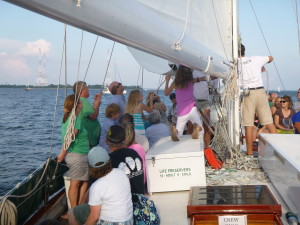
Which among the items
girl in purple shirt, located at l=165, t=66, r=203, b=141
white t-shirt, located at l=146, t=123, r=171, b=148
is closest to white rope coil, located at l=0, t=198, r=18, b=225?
girl in purple shirt, located at l=165, t=66, r=203, b=141

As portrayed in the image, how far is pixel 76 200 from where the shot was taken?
3.75 meters

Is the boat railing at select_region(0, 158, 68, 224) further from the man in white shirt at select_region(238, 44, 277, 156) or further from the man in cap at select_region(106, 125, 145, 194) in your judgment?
the man in white shirt at select_region(238, 44, 277, 156)

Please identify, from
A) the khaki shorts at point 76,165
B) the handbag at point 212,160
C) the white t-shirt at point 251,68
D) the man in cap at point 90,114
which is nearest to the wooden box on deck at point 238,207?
the khaki shorts at point 76,165

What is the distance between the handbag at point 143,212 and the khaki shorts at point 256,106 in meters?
2.75

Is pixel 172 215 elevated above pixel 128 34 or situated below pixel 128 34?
below

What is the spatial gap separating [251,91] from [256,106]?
0.75 feet

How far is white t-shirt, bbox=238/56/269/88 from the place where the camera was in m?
5.22

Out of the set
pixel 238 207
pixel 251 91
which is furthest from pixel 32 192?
pixel 251 91

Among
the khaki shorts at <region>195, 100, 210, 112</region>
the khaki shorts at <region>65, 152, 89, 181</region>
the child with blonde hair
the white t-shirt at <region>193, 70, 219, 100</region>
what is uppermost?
the white t-shirt at <region>193, 70, 219, 100</region>

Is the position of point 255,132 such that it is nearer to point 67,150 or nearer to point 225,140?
point 225,140

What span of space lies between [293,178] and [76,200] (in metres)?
2.02

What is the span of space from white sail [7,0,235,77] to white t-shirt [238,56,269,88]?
100cm

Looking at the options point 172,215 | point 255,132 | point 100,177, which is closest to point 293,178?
point 172,215

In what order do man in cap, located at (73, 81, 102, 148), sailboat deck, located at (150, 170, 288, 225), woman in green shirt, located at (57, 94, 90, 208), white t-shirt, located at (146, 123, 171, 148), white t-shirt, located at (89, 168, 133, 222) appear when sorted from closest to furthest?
white t-shirt, located at (89, 168, 133, 222), sailboat deck, located at (150, 170, 288, 225), woman in green shirt, located at (57, 94, 90, 208), man in cap, located at (73, 81, 102, 148), white t-shirt, located at (146, 123, 171, 148)
